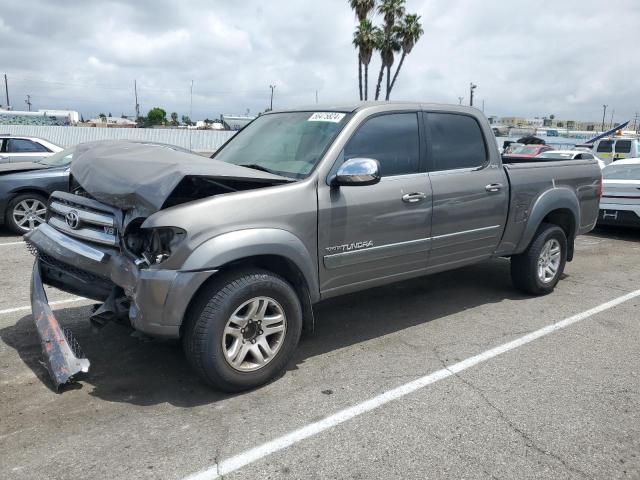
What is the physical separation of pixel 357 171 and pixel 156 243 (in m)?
1.43

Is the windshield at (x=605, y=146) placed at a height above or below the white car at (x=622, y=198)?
above

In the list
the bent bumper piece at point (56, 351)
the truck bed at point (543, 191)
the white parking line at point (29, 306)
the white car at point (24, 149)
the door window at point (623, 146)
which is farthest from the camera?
the door window at point (623, 146)

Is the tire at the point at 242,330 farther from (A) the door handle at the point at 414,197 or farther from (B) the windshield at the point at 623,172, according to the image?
(B) the windshield at the point at 623,172

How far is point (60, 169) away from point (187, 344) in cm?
664

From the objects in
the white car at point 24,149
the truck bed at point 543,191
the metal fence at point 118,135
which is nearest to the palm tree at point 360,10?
the metal fence at point 118,135

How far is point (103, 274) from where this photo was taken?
142 inches

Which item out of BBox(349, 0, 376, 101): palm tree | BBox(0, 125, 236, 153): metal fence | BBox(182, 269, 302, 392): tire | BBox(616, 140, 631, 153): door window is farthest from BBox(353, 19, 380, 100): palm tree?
BBox(182, 269, 302, 392): tire

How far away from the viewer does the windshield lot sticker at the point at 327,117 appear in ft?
14.1

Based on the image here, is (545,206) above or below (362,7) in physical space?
below

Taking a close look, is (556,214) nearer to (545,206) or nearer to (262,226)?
(545,206)

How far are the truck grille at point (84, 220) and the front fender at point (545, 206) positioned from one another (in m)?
3.93

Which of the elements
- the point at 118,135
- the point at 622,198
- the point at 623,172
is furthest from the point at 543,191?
the point at 118,135

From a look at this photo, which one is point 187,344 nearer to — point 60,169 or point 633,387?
point 633,387

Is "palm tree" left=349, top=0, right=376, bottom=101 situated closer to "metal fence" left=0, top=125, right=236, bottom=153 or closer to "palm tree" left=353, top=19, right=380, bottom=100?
"palm tree" left=353, top=19, right=380, bottom=100
